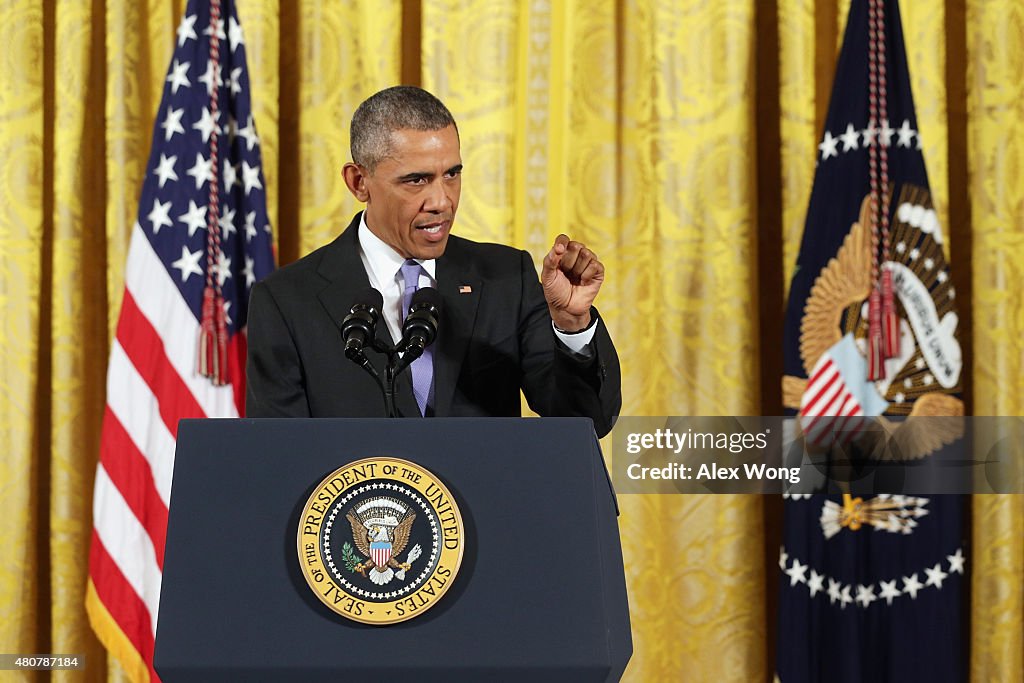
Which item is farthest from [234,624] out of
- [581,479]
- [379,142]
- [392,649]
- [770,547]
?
[770,547]

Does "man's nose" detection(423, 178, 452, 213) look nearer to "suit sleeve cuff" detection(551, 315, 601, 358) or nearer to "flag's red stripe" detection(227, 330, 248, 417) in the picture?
"suit sleeve cuff" detection(551, 315, 601, 358)

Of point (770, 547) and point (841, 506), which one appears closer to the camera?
point (841, 506)

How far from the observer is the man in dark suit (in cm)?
188

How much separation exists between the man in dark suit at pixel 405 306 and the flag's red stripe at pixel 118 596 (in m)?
1.49

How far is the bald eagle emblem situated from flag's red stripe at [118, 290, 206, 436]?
2.07m

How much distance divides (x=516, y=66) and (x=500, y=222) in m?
0.52

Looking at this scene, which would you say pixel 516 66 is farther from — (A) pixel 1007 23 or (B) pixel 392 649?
(B) pixel 392 649

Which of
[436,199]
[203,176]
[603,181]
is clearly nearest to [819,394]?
[603,181]

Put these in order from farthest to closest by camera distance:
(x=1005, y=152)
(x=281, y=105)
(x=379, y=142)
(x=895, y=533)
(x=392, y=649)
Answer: (x=281, y=105) → (x=1005, y=152) → (x=895, y=533) → (x=379, y=142) → (x=392, y=649)

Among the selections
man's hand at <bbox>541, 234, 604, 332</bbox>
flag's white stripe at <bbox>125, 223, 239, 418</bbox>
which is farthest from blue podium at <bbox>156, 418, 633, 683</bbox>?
flag's white stripe at <bbox>125, 223, 239, 418</bbox>

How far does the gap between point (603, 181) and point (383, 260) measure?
1.62 metres

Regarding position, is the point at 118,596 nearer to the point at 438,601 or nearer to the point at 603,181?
the point at 603,181

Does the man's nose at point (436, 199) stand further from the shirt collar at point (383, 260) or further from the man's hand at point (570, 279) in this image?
the man's hand at point (570, 279)

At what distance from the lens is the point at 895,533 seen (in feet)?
10.3
